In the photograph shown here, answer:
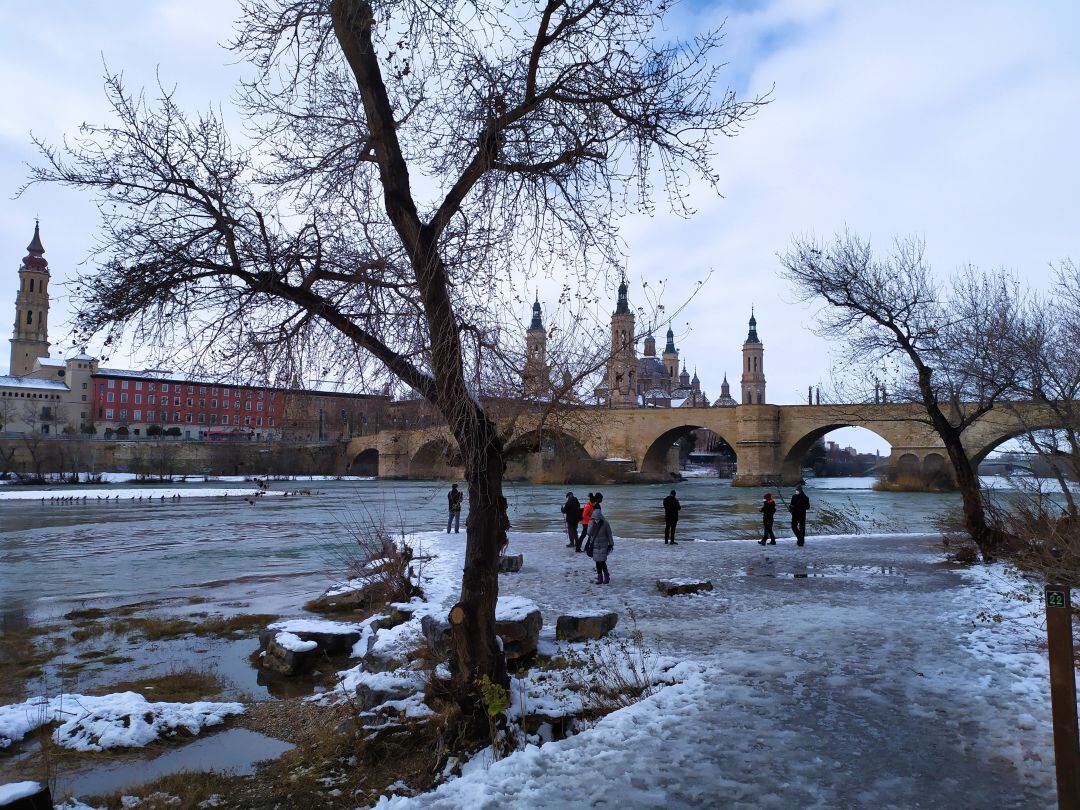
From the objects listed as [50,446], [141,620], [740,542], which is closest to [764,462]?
[740,542]

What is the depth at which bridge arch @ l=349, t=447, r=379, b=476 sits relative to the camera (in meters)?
99.8

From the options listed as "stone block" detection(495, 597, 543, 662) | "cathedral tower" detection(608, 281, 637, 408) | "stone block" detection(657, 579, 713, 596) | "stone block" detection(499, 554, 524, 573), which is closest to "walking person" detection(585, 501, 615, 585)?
"stone block" detection(657, 579, 713, 596)

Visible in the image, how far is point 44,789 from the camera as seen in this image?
450 centimetres

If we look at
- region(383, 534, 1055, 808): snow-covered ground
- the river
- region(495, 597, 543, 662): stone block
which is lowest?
the river

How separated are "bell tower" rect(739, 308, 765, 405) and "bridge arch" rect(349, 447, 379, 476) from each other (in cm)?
6497

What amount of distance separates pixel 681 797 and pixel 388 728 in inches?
107

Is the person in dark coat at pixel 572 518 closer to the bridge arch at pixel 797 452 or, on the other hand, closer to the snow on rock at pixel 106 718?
the snow on rock at pixel 106 718

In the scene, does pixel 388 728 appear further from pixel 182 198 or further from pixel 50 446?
pixel 50 446

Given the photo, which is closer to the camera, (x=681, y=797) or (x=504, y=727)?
(x=681, y=797)

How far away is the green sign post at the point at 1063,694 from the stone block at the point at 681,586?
769cm

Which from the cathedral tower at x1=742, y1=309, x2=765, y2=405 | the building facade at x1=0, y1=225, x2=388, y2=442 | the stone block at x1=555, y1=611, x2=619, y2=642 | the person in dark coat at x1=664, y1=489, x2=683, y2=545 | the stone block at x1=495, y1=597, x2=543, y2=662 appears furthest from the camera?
the cathedral tower at x1=742, y1=309, x2=765, y2=405

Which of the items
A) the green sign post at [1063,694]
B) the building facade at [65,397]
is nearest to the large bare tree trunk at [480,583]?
the green sign post at [1063,694]

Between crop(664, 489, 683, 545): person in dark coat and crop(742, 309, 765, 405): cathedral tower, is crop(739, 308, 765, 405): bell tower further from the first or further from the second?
crop(664, 489, 683, 545): person in dark coat

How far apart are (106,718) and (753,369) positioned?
132186 mm
